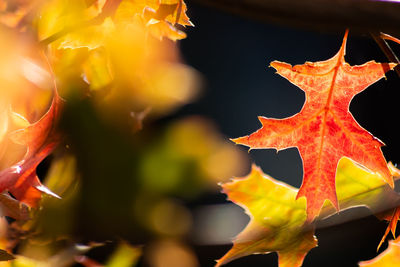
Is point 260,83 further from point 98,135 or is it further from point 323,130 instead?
point 323,130

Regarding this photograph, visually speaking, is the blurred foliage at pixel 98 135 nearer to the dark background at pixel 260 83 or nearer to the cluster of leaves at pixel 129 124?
the cluster of leaves at pixel 129 124

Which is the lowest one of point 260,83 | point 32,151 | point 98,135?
point 260,83

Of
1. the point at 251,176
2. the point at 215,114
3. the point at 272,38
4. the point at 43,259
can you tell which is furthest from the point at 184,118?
the point at 251,176

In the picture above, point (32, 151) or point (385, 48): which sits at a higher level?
point (385, 48)

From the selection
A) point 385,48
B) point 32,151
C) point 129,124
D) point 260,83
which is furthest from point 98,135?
point 260,83

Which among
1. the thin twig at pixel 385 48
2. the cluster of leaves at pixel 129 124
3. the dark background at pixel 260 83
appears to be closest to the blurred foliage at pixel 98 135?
the cluster of leaves at pixel 129 124

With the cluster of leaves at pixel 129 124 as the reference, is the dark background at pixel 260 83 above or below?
below
